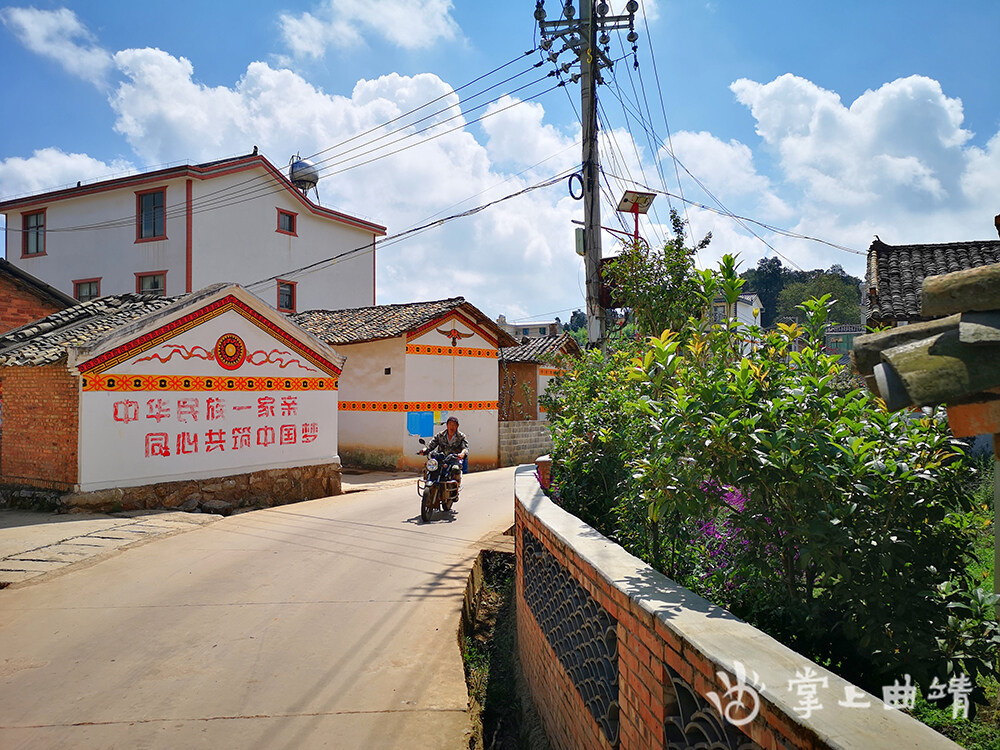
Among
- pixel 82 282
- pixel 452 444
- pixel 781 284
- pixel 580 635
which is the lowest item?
pixel 580 635

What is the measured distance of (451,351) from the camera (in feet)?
65.7

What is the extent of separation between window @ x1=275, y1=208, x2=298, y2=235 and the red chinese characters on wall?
14257 millimetres

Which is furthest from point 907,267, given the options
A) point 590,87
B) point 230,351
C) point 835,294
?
point 835,294

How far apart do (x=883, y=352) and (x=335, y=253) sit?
28.5m

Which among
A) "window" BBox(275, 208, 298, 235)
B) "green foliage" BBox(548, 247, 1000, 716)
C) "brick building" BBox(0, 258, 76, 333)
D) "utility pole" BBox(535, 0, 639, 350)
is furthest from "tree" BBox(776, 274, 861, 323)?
"green foliage" BBox(548, 247, 1000, 716)

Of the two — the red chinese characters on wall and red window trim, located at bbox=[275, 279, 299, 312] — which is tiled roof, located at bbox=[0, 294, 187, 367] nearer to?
the red chinese characters on wall

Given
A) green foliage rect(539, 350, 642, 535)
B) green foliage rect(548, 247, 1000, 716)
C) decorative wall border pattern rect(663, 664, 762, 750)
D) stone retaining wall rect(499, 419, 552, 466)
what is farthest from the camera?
stone retaining wall rect(499, 419, 552, 466)

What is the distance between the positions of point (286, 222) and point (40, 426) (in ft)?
55.5

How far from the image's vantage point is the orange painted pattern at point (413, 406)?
18984 mm

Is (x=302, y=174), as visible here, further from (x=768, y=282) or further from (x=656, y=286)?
(x=768, y=282)

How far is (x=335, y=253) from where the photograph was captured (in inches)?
1145

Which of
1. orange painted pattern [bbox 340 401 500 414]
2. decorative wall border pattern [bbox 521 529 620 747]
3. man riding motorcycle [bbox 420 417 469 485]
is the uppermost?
orange painted pattern [bbox 340 401 500 414]

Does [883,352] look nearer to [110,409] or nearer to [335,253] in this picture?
[110,409]

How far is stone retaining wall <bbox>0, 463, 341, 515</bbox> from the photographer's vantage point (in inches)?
425
